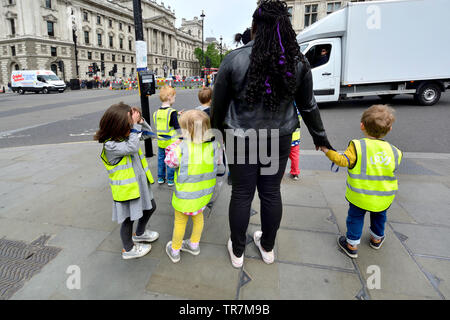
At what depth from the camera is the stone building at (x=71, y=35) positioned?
4100cm

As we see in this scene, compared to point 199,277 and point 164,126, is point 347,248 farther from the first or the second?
point 164,126

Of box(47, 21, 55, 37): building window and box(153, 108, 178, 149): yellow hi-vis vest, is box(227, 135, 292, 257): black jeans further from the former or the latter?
box(47, 21, 55, 37): building window

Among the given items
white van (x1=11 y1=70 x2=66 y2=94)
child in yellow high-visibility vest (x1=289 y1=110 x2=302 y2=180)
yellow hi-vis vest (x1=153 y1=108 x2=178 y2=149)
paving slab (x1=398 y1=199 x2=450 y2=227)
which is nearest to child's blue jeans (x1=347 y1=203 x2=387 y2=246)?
paving slab (x1=398 y1=199 x2=450 y2=227)

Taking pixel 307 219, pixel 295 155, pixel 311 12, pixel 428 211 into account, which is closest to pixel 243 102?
pixel 307 219

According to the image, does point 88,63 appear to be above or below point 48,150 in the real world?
above

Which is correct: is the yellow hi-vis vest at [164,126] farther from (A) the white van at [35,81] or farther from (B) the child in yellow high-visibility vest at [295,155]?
(A) the white van at [35,81]

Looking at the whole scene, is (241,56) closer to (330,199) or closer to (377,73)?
(330,199)

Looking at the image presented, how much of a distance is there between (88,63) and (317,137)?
197 ft

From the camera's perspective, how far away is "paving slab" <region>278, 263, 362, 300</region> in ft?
5.95

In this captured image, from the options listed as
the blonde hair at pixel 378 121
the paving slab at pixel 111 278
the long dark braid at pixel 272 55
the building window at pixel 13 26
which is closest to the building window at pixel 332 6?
the blonde hair at pixel 378 121

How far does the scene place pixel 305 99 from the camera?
1900mm

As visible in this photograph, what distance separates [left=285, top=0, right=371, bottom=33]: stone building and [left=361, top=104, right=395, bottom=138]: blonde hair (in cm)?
3921

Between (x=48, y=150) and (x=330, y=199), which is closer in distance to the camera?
(x=330, y=199)

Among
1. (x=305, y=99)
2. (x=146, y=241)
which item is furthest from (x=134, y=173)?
(x=305, y=99)
